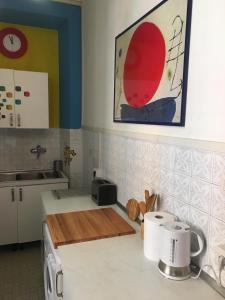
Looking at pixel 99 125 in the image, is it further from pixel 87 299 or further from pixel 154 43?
pixel 87 299

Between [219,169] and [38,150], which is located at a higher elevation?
[219,169]

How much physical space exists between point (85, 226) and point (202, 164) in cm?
90

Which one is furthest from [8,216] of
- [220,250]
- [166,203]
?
[220,250]

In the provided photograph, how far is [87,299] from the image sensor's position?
3.29 ft

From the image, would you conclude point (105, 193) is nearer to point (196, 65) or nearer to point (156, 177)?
point (156, 177)

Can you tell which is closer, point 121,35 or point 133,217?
point 133,217

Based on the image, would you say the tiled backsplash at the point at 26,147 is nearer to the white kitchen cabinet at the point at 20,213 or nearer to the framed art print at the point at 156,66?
the white kitchen cabinet at the point at 20,213

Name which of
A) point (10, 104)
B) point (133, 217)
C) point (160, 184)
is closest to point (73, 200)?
point (133, 217)

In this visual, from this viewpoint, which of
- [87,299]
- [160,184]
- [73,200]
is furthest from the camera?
[73,200]

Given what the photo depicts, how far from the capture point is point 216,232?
1061mm

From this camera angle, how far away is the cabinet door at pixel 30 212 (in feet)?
9.00

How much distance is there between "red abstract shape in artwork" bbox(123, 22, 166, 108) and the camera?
4.81 feet

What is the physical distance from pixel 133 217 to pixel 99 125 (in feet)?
3.57

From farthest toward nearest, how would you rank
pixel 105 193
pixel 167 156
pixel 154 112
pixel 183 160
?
pixel 105 193
pixel 154 112
pixel 167 156
pixel 183 160
